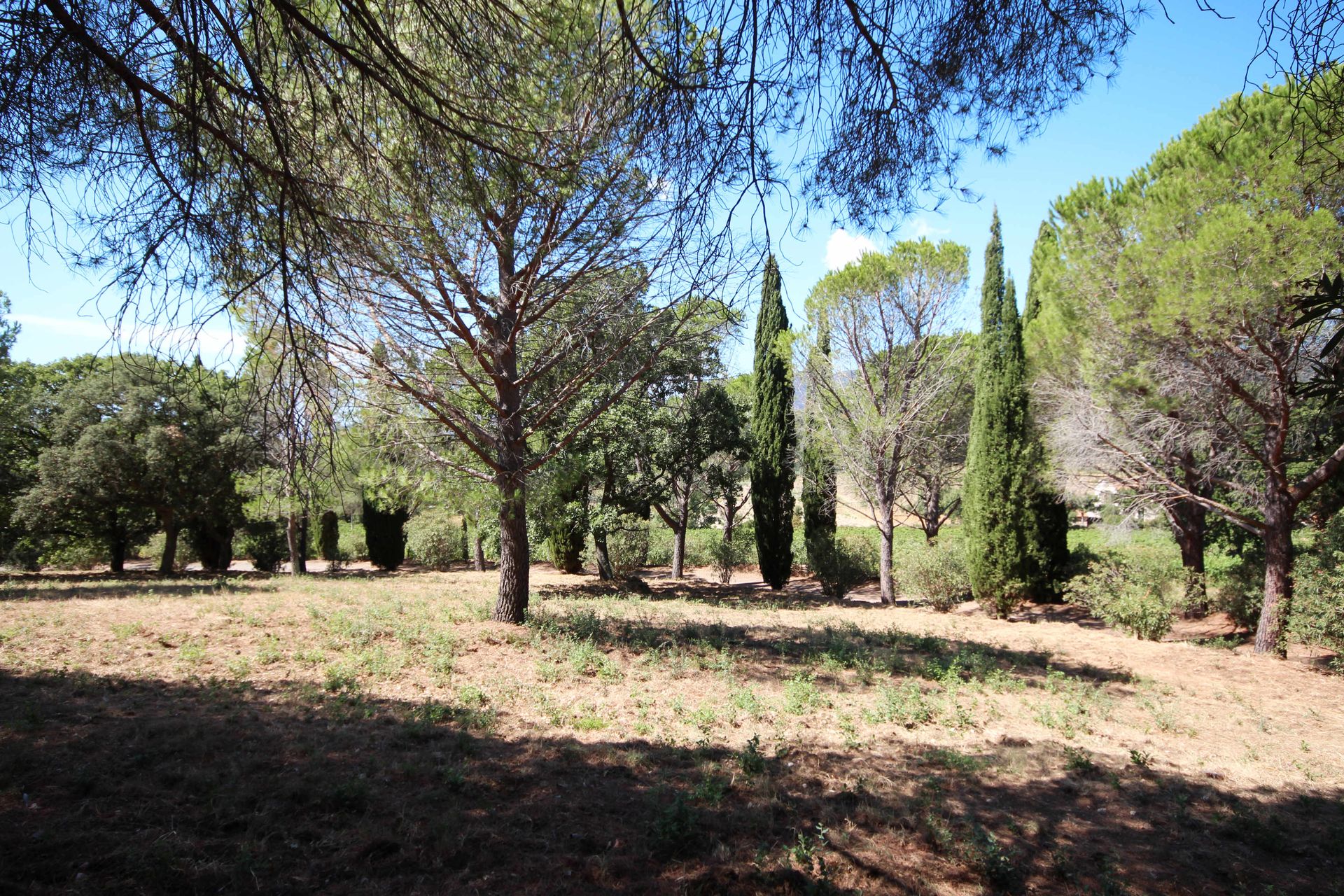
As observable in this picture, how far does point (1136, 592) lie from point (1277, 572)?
2.07 meters

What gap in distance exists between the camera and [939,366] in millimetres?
14438

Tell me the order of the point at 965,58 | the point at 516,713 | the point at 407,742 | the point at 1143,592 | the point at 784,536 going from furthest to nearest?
the point at 784,536 → the point at 1143,592 → the point at 516,713 → the point at 407,742 → the point at 965,58

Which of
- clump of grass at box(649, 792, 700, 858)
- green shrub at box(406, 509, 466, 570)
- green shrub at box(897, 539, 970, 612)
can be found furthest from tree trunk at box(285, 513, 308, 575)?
clump of grass at box(649, 792, 700, 858)

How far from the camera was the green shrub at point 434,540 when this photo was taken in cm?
2156

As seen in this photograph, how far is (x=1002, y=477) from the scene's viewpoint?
43.7ft

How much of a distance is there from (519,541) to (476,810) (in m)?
4.97

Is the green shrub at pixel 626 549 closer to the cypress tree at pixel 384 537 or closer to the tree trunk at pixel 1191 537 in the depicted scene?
the cypress tree at pixel 384 537

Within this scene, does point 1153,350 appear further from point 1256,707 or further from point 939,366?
point 939,366

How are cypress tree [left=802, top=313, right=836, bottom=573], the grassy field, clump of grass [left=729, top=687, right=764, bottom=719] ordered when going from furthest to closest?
cypress tree [left=802, top=313, right=836, bottom=573] < clump of grass [left=729, top=687, right=764, bottom=719] < the grassy field

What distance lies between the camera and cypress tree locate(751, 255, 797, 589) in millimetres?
17047

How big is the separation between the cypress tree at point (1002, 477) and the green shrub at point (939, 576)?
606 mm

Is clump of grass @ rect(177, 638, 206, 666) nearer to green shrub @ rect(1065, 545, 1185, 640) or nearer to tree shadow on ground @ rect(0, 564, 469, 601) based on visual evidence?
tree shadow on ground @ rect(0, 564, 469, 601)

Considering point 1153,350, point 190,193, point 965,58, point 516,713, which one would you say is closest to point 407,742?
point 516,713

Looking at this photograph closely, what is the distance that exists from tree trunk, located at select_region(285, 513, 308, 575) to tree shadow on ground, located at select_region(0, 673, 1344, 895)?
12621mm
